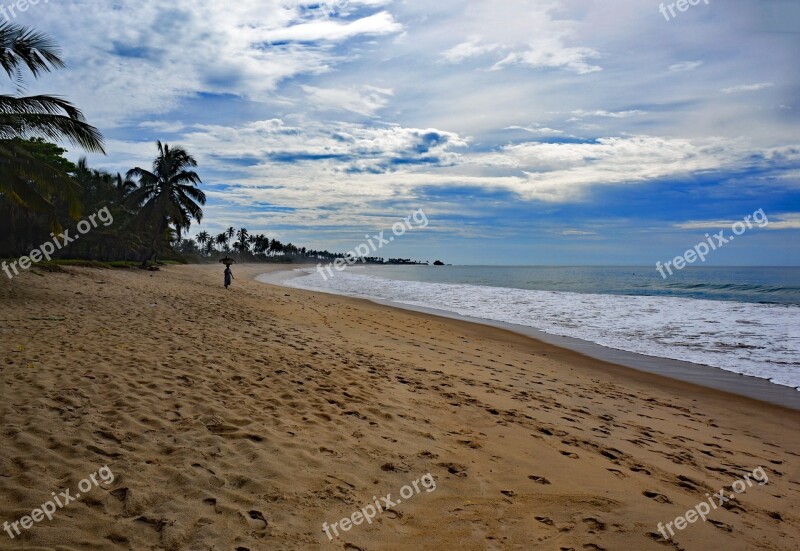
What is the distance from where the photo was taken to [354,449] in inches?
175

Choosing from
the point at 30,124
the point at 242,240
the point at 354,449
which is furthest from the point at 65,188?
the point at 242,240

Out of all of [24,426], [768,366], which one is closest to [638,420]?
[768,366]

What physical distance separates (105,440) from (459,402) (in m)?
4.15

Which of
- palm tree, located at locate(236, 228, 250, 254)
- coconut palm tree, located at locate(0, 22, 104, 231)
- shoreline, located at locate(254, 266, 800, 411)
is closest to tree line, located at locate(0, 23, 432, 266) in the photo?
coconut palm tree, located at locate(0, 22, 104, 231)

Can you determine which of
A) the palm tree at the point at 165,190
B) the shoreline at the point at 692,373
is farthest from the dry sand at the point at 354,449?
the palm tree at the point at 165,190

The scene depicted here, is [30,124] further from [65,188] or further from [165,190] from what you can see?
[165,190]

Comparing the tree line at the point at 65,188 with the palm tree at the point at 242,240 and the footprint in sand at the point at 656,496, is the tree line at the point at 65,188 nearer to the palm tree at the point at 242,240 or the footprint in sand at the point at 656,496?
the footprint in sand at the point at 656,496

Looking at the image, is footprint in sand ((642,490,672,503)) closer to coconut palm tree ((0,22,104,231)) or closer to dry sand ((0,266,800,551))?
dry sand ((0,266,800,551))

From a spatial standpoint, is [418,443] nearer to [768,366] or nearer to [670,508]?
[670,508]

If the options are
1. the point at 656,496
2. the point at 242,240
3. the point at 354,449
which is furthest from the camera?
the point at 242,240

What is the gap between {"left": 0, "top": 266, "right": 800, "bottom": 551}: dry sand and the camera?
10.5 feet

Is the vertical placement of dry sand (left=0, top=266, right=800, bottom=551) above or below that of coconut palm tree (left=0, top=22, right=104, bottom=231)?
below

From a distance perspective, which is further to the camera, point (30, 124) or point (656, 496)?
point (30, 124)

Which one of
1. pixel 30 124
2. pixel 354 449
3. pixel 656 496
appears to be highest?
pixel 30 124
